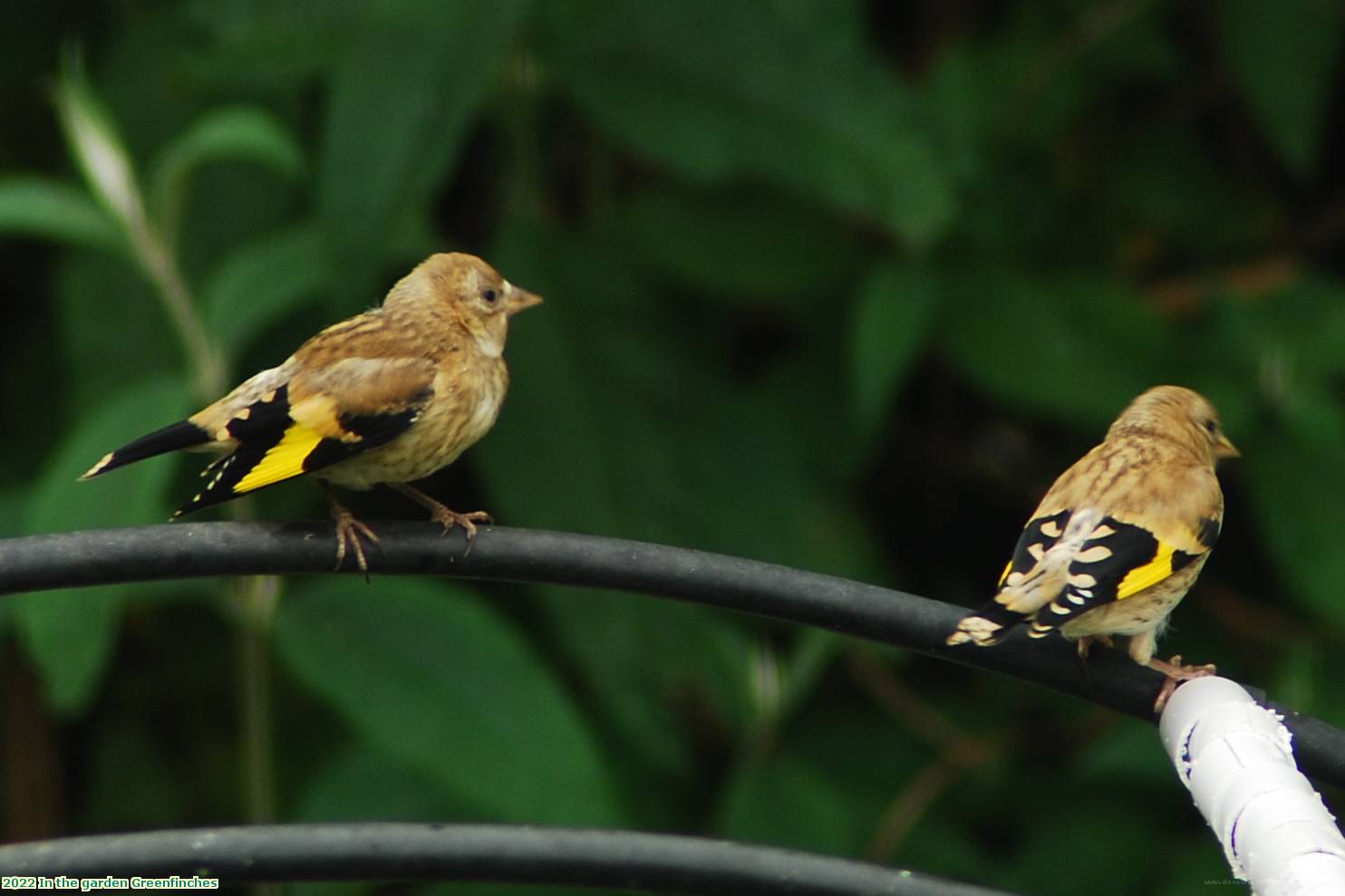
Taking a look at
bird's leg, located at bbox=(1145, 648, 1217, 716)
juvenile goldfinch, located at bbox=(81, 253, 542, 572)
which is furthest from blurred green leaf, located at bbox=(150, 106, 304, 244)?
bird's leg, located at bbox=(1145, 648, 1217, 716)

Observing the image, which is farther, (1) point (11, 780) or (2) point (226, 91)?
(1) point (11, 780)

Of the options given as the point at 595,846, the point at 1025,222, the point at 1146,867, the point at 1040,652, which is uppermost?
the point at 1025,222

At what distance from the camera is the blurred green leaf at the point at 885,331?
4344 mm

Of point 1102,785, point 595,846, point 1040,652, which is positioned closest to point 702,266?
point 1102,785

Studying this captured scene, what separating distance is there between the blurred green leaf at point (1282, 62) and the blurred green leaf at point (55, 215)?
121 inches

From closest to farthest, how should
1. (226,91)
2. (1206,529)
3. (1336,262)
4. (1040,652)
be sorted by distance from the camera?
(1040,652), (1206,529), (226,91), (1336,262)

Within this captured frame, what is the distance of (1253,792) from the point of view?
1.84 metres

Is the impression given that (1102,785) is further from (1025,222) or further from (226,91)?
(226,91)

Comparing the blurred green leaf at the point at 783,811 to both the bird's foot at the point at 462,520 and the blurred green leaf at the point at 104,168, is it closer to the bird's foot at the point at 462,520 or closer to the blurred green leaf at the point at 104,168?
the bird's foot at the point at 462,520

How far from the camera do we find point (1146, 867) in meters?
4.54

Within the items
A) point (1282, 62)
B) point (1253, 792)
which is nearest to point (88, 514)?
point (1253, 792)

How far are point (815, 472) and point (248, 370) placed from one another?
151 cm

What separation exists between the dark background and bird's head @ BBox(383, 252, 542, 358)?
353 mm

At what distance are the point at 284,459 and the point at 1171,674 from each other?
1355mm
